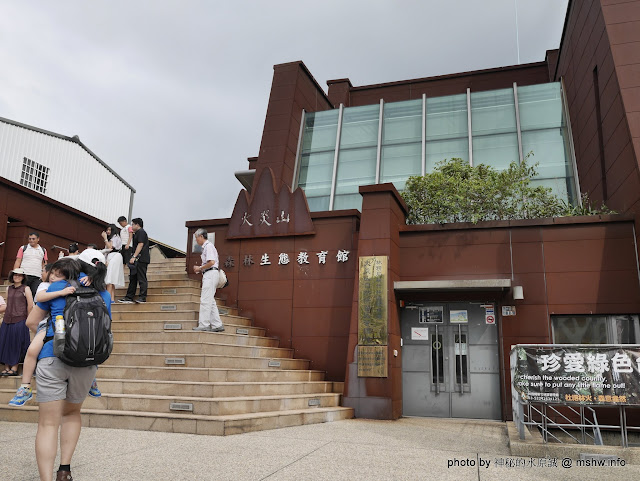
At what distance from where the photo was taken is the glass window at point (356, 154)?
16047 millimetres

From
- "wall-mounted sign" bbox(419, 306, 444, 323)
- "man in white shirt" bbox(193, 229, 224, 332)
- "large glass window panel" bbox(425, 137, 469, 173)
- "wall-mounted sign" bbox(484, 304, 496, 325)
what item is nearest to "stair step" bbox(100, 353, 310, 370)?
"man in white shirt" bbox(193, 229, 224, 332)

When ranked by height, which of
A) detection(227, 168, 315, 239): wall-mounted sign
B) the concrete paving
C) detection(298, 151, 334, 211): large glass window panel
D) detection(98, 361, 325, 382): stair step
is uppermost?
detection(298, 151, 334, 211): large glass window panel

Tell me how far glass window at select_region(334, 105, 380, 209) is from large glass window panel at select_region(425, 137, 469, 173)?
1.65 m

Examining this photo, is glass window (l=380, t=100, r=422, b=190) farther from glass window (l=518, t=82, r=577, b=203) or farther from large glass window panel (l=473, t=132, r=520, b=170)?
glass window (l=518, t=82, r=577, b=203)

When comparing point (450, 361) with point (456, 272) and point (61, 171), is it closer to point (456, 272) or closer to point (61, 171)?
point (456, 272)

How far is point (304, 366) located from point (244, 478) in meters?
6.56

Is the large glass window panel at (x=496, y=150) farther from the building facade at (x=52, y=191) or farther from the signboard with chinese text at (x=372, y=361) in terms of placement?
the building facade at (x=52, y=191)

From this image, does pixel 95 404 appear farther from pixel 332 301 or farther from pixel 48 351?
pixel 332 301

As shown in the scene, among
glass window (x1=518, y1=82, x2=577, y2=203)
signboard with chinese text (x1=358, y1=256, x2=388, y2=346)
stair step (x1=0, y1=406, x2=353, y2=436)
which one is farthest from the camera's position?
glass window (x1=518, y1=82, x2=577, y2=203)

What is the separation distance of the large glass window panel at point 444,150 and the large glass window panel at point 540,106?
5.97ft

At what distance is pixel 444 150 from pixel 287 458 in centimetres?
1279

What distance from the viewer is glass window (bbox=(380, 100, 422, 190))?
53.7ft

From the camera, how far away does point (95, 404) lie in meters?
7.38

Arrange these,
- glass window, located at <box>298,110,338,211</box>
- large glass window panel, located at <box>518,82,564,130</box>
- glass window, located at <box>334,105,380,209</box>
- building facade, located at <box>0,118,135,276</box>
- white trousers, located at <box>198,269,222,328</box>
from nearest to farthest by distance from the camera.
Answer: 1. white trousers, located at <box>198,269,222,328</box>
2. building facade, located at <box>0,118,135,276</box>
3. glass window, located at <box>334,105,380,209</box>
4. large glass window panel, located at <box>518,82,564,130</box>
5. glass window, located at <box>298,110,338,211</box>
